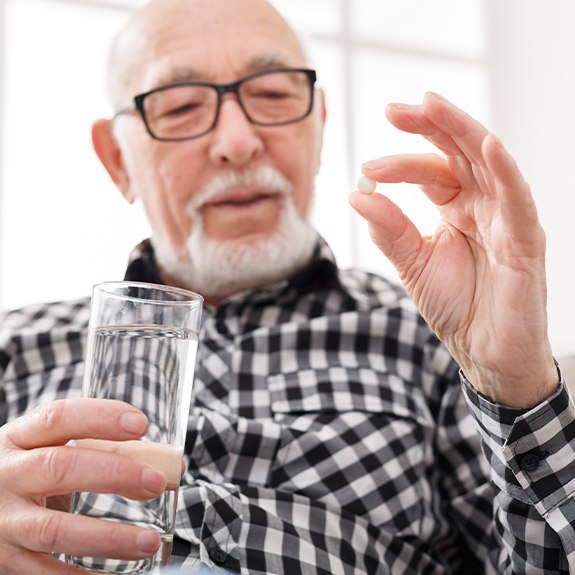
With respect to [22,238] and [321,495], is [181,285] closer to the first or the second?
[321,495]

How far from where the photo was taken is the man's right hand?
0.67 metres

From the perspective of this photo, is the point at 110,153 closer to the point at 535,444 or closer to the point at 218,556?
the point at 218,556

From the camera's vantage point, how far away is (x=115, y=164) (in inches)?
63.2

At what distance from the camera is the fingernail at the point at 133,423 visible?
0.67 meters

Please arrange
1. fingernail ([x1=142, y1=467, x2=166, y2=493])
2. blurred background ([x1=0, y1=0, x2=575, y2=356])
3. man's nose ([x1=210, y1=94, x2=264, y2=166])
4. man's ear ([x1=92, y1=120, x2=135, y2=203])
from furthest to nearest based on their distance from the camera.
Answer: blurred background ([x1=0, y1=0, x2=575, y2=356]), man's ear ([x1=92, y1=120, x2=135, y2=203]), man's nose ([x1=210, y1=94, x2=264, y2=166]), fingernail ([x1=142, y1=467, x2=166, y2=493])

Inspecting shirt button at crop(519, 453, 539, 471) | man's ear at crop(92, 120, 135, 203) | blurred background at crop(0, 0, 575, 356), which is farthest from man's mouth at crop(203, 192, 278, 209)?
blurred background at crop(0, 0, 575, 356)

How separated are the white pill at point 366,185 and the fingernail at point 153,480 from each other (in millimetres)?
352

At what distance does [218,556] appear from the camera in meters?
1.02

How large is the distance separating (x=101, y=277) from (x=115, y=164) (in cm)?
126

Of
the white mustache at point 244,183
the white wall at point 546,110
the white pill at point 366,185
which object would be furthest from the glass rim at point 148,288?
the white wall at point 546,110

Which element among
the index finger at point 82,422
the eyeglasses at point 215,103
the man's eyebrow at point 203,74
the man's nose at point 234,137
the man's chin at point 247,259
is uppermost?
the man's eyebrow at point 203,74

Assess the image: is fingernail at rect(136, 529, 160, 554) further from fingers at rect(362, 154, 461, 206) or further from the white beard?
the white beard

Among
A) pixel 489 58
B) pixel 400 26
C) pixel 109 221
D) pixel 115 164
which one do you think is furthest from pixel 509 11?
pixel 115 164

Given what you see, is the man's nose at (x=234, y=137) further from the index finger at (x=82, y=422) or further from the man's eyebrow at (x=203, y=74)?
the index finger at (x=82, y=422)
